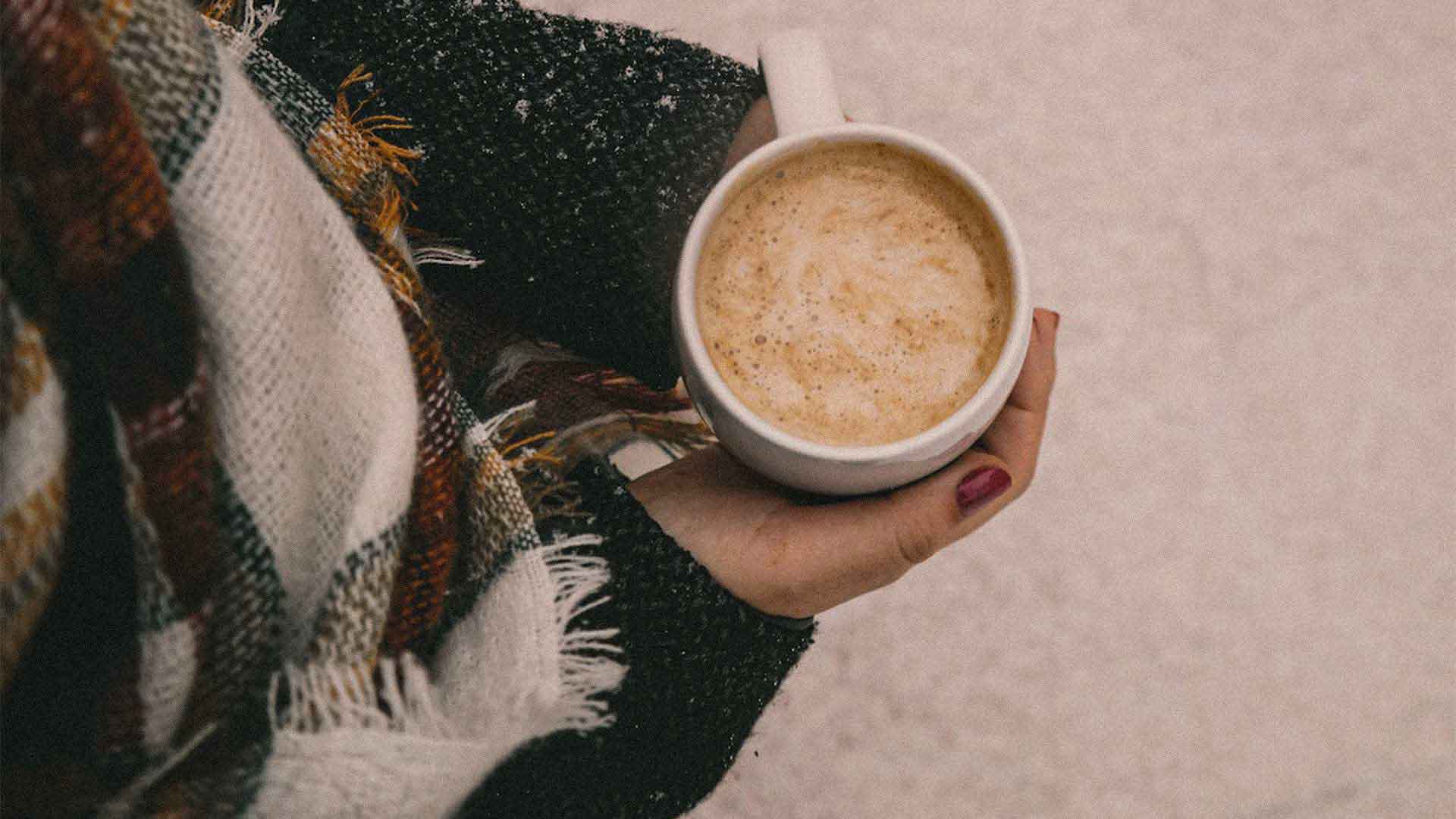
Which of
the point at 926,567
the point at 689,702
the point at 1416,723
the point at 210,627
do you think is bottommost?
the point at 1416,723

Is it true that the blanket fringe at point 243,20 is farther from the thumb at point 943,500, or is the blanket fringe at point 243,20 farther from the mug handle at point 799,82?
the thumb at point 943,500

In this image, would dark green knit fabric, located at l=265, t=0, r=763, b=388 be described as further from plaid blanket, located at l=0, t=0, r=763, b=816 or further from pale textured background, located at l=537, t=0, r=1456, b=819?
pale textured background, located at l=537, t=0, r=1456, b=819

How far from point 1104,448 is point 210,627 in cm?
61

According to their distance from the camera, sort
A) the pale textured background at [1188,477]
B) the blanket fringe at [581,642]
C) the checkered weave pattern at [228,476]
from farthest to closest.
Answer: the pale textured background at [1188,477] < the blanket fringe at [581,642] < the checkered weave pattern at [228,476]

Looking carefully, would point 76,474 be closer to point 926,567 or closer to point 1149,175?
point 926,567

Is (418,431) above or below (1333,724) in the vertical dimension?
above

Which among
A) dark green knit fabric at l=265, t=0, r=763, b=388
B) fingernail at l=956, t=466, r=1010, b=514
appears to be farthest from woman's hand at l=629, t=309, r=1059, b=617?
dark green knit fabric at l=265, t=0, r=763, b=388

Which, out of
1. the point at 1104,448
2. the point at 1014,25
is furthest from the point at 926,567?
the point at 1014,25

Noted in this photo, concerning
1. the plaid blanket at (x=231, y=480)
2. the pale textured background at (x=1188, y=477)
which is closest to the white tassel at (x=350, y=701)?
the plaid blanket at (x=231, y=480)

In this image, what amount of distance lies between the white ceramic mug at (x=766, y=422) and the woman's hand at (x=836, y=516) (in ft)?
0.08

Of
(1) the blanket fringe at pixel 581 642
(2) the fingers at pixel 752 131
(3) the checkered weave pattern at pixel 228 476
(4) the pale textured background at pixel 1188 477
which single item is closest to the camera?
(3) the checkered weave pattern at pixel 228 476

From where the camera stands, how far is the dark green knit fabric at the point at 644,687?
1.44 ft

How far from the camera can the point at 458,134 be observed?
1.60ft

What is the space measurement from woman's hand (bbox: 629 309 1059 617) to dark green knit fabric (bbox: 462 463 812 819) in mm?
23
